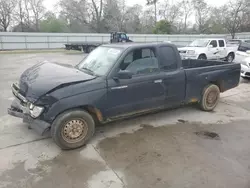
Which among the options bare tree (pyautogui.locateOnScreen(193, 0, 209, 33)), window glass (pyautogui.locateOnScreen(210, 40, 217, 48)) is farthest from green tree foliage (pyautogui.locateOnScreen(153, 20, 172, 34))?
window glass (pyautogui.locateOnScreen(210, 40, 217, 48))

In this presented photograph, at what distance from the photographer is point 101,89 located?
3604mm

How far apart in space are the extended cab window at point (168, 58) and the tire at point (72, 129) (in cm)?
187

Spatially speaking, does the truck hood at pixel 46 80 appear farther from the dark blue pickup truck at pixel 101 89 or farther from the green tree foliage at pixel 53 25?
the green tree foliage at pixel 53 25

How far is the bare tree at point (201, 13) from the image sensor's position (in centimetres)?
4550

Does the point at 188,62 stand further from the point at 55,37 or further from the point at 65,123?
the point at 55,37

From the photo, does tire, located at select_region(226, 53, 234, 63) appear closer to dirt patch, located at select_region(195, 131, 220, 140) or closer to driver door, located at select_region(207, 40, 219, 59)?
driver door, located at select_region(207, 40, 219, 59)

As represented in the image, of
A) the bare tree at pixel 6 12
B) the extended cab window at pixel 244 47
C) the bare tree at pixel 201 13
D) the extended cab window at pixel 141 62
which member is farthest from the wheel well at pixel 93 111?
the bare tree at pixel 201 13

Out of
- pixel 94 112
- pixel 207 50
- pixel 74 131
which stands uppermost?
pixel 207 50

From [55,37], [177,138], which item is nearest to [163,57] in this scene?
[177,138]

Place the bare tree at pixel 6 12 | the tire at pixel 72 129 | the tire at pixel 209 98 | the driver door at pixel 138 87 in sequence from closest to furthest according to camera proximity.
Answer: the tire at pixel 72 129 → the driver door at pixel 138 87 → the tire at pixel 209 98 → the bare tree at pixel 6 12

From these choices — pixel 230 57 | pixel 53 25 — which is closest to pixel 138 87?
pixel 230 57

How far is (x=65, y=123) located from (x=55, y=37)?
26.7 metres

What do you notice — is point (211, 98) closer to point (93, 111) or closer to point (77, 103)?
point (93, 111)

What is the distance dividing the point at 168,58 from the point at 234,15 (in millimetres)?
36478
